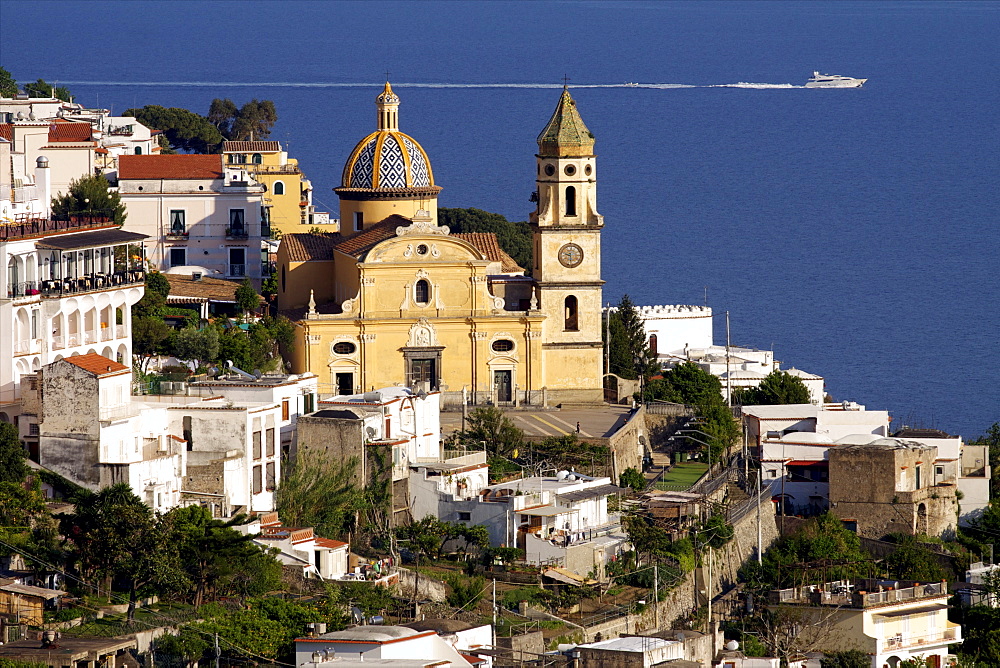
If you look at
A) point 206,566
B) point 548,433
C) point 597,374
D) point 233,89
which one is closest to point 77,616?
Answer: point 206,566

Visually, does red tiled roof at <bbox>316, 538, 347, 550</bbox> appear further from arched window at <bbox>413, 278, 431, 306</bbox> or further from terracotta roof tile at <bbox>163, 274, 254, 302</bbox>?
terracotta roof tile at <bbox>163, 274, 254, 302</bbox>

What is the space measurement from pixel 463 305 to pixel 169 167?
12112mm

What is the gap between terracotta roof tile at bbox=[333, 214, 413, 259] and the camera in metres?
60.4

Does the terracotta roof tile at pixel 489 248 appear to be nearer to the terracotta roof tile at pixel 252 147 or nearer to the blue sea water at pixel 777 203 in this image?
the blue sea water at pixel 777 203

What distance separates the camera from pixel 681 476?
5494cm

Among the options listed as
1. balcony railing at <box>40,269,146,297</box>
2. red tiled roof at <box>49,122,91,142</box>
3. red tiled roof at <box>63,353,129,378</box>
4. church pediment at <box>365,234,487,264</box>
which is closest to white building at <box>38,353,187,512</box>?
red tiled roof at <box>63,353,129,378</box>

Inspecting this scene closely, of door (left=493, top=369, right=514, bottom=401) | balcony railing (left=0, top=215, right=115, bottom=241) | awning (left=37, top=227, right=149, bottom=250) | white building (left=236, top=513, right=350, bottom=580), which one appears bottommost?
white building (left=236, top=513, right=350, bottom=580)

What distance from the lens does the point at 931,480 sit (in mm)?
53781

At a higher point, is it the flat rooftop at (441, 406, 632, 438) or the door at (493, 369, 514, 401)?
the door at (493, 369, 514, 401)

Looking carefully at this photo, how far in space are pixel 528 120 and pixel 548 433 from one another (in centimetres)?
13018

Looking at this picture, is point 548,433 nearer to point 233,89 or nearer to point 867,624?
point 867,624

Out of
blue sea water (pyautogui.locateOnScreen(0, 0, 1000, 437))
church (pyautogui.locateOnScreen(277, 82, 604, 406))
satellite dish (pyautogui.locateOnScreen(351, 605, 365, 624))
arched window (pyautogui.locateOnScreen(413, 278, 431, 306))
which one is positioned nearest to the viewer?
satellite dish (pyautogui.locateOnScreen(351, 605, 365, 624))

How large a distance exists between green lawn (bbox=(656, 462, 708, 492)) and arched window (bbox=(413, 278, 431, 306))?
25.6 ft

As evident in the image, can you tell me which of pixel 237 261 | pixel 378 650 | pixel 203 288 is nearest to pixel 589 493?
pixel 378 650
